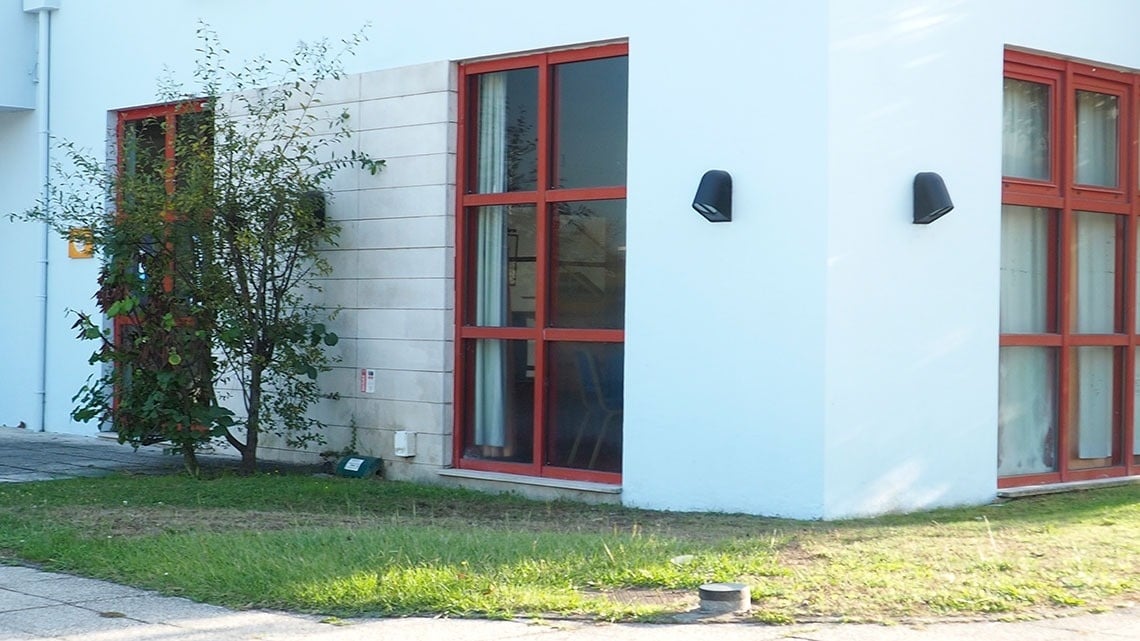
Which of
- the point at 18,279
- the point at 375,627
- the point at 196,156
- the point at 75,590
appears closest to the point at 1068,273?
the point at 196,156

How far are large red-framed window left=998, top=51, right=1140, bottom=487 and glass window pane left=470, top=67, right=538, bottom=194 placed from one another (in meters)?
3.53

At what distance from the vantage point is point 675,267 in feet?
33.4

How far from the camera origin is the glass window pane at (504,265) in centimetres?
1139

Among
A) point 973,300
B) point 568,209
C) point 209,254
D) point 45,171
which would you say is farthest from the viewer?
point 45,171

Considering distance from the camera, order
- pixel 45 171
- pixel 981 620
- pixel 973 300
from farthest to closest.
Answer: pixel 45 171
pixel 973 300
pixel 981 620

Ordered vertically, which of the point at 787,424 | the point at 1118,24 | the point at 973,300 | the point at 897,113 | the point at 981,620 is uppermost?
the point at 1118,24

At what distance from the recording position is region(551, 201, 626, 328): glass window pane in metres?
10.7

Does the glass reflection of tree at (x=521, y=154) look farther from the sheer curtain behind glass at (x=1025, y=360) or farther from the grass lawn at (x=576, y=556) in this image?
the sheer curtain behind glass at (x=1025, y=360)

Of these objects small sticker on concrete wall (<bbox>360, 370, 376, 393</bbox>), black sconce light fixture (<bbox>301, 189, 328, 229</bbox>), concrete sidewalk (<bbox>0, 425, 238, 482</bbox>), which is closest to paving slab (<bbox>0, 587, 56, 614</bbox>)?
concrete sidewalk (<bbox>0, 425, 238, 482</bbox>)

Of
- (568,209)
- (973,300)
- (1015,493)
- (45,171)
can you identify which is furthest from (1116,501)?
(45,171)

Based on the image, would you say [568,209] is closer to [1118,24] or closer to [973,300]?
[973,300]

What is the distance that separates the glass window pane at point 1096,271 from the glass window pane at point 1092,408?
0.71 feet

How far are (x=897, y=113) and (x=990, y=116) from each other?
38.8 inches

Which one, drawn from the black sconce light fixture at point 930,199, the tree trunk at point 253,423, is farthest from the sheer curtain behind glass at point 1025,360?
the tree trunk at point 253,423
